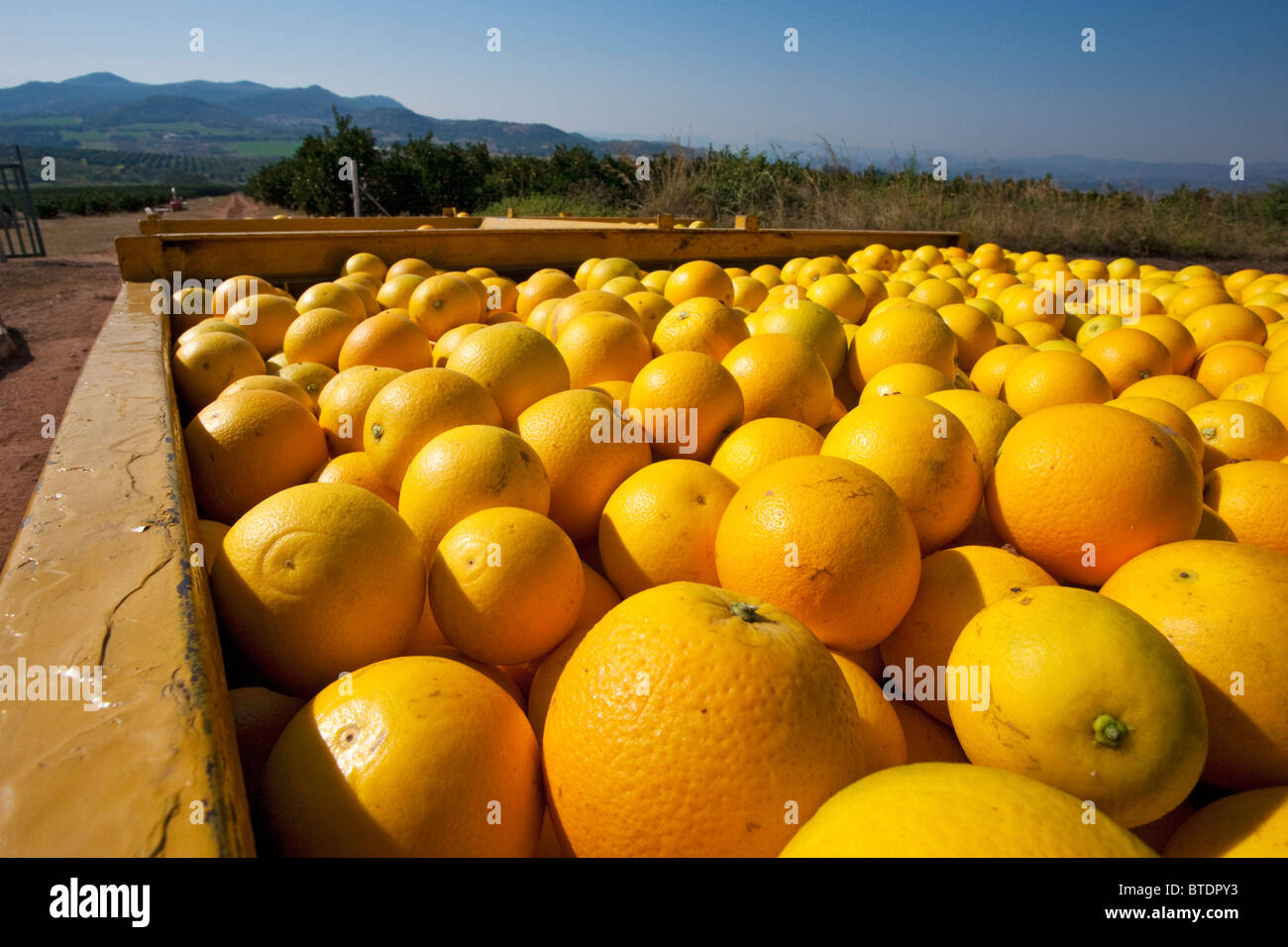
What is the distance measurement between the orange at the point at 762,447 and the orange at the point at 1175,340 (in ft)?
6.21

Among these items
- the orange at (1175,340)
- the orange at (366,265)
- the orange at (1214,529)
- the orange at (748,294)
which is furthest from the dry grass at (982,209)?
the orange at (1214,529)

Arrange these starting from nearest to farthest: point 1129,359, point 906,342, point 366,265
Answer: point 906,342
point 1129,359
point 366,265

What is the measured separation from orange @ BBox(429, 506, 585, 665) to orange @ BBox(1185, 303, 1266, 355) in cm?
321

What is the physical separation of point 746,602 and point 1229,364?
2.77 meters

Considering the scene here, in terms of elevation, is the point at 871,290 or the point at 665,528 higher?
the point at 871,290

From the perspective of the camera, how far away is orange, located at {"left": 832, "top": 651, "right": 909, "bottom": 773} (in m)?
1.10

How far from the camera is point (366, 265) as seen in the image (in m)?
3.90

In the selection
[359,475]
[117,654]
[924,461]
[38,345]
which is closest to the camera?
[117,654]

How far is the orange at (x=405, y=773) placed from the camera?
95 cm

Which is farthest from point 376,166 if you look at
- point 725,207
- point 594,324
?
point 594,324

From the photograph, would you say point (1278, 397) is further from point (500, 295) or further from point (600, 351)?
point (500, 295)

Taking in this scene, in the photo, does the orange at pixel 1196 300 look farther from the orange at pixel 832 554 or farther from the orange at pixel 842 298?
the orange at pixel 832 554

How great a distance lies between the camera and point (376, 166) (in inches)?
935

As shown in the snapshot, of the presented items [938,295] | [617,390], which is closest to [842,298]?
[938,295]
